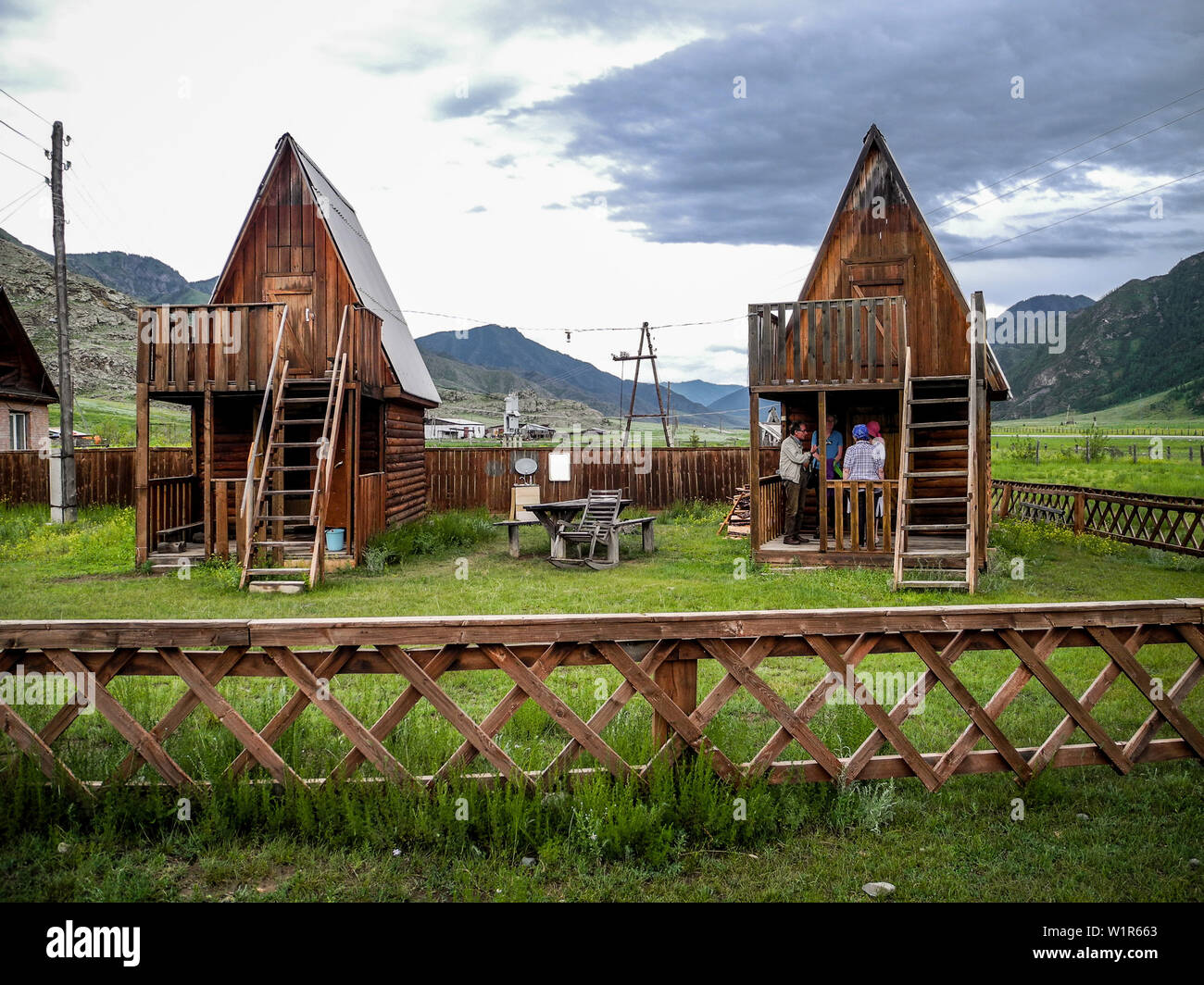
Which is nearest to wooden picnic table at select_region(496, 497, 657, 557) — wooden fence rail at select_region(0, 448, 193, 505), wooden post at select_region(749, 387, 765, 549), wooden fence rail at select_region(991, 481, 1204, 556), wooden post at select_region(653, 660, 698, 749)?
wooden post at select_region(749, 387, 765, 549)

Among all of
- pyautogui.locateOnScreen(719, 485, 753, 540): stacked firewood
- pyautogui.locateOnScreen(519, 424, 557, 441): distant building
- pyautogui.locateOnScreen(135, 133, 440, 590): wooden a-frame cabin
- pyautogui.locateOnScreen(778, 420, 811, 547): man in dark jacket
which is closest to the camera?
pyautogui.locateOnScreen(135, 133, 440, 590): wooden a-frame cabin

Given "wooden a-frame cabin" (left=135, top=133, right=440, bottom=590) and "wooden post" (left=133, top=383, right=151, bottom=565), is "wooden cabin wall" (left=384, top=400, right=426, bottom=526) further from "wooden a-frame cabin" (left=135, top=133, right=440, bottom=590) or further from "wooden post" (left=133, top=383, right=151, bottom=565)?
"wooden post" (left=133, top=383, right=151, bottom=565)

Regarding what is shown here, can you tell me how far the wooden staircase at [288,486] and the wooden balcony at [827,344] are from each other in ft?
24.2

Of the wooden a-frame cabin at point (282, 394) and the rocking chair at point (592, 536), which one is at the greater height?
the wooden a-frame cabin at point (282, 394)

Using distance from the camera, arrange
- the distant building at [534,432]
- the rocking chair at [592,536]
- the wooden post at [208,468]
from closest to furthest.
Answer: the wooden post at [208,468] < the rocking chair at [592,536] < the distant building at [534,432]

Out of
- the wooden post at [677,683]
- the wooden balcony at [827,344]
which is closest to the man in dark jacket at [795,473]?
the wooden balcony at [827,344]

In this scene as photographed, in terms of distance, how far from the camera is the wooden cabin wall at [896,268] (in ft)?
52.2

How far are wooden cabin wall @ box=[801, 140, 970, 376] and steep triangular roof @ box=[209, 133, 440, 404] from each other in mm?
9360

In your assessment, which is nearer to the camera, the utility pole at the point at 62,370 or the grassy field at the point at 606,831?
the grassy field at the point at 606,831

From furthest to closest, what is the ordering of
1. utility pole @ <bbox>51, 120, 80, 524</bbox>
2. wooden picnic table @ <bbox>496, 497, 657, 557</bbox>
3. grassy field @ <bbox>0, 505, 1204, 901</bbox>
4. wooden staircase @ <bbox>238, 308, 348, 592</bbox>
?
utility pole @ <bbox>51, 120, 80, 524</bbox> → wooden picnic table @ <bbox>496, 497, 657, 557</bbox> → wooden staircase @ <bbox>238, 308, 348, 592</bbox> → grassy field @ <bbox>0, 505, 1204, 901</bbox>

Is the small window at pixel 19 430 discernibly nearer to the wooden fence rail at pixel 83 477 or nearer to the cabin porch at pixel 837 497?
the wooden fence rail at pixel 83 477

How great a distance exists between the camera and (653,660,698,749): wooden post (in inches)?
167
